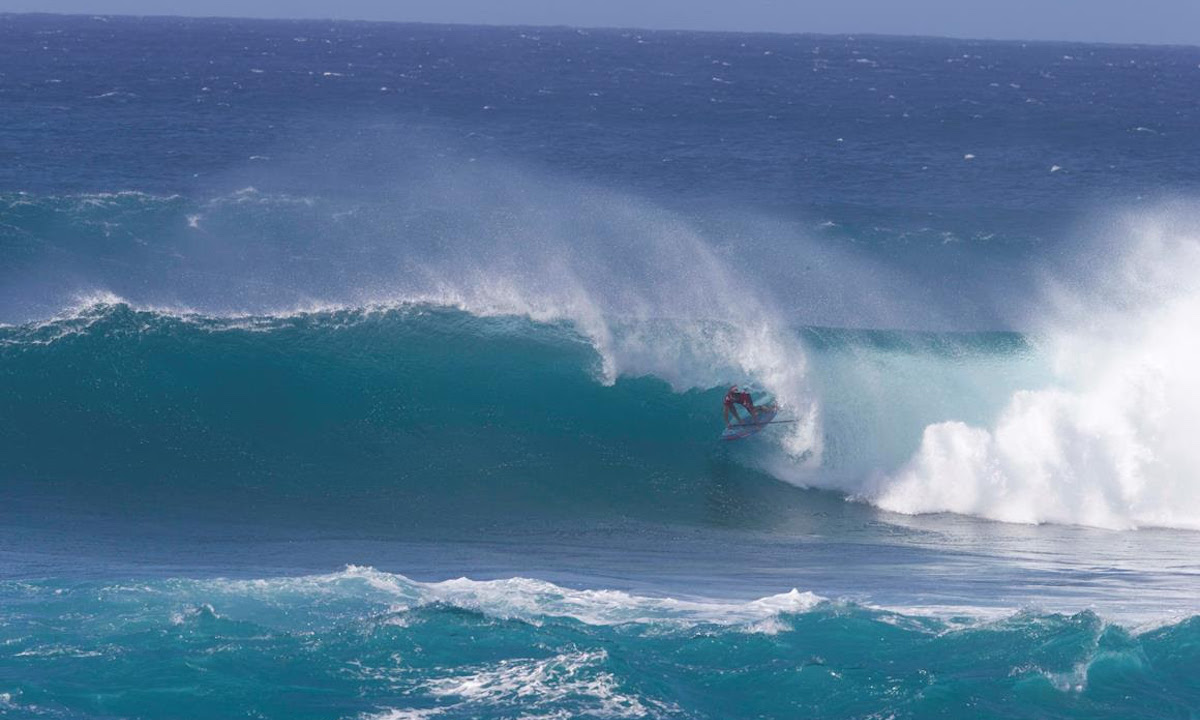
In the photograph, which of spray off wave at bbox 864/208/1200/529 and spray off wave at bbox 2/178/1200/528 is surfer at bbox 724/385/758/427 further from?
spray off wave at bbox 864/208/1200/529

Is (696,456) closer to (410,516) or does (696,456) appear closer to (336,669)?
(410,516)

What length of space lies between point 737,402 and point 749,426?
1.31 ft

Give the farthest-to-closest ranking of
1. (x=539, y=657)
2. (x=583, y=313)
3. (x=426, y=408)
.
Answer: (x=583, y=313) < (x=426, y=408) < (x=539, y=657)

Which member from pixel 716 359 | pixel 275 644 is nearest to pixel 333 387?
pixel 716 359

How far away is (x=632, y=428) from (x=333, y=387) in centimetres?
471

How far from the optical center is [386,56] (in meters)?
101

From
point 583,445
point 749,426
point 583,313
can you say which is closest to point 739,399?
point 749,426

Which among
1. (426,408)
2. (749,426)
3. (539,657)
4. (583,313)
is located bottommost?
(539,657)

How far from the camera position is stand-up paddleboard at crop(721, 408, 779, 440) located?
21.4 meters

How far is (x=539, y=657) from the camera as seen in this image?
42.1 feet

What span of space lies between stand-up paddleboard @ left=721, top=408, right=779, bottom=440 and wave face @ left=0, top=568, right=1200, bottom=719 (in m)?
6.92

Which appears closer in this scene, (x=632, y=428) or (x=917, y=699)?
(x=917, y=699)

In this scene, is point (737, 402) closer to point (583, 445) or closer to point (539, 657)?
point (583, 445)

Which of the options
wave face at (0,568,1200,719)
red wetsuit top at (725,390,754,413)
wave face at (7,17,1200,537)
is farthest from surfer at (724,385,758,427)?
wave face at (0,568,1200,719)
